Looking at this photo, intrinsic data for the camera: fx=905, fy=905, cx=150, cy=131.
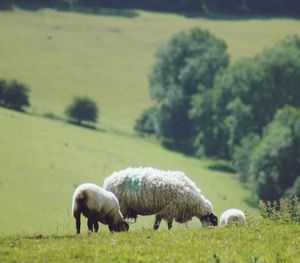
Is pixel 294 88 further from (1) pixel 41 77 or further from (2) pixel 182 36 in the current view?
(1) pixel 41 77

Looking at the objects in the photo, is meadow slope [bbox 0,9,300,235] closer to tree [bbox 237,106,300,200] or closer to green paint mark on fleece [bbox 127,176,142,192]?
tree [bbox 237,106,300,200]

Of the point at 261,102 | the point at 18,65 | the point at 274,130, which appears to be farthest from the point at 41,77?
the point at 274,130

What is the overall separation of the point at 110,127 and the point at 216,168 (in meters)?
12.1

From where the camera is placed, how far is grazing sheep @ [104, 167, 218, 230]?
22922 millimetres

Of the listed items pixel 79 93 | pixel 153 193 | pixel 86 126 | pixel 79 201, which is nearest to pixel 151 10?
pixel 79 93

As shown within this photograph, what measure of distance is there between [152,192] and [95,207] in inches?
121

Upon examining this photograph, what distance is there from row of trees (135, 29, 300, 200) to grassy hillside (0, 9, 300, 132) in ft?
11.7

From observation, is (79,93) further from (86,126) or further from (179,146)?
(179,146)

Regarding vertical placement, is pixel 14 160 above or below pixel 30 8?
below

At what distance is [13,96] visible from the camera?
87.2m

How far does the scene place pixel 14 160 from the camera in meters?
66.7

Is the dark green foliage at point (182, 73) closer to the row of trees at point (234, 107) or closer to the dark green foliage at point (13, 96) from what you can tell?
the row of trees at point (234, 107)

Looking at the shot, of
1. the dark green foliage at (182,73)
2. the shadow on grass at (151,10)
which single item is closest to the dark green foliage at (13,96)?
the dark green foliage at (182,73)

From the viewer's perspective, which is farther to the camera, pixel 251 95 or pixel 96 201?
pixel 251 95
